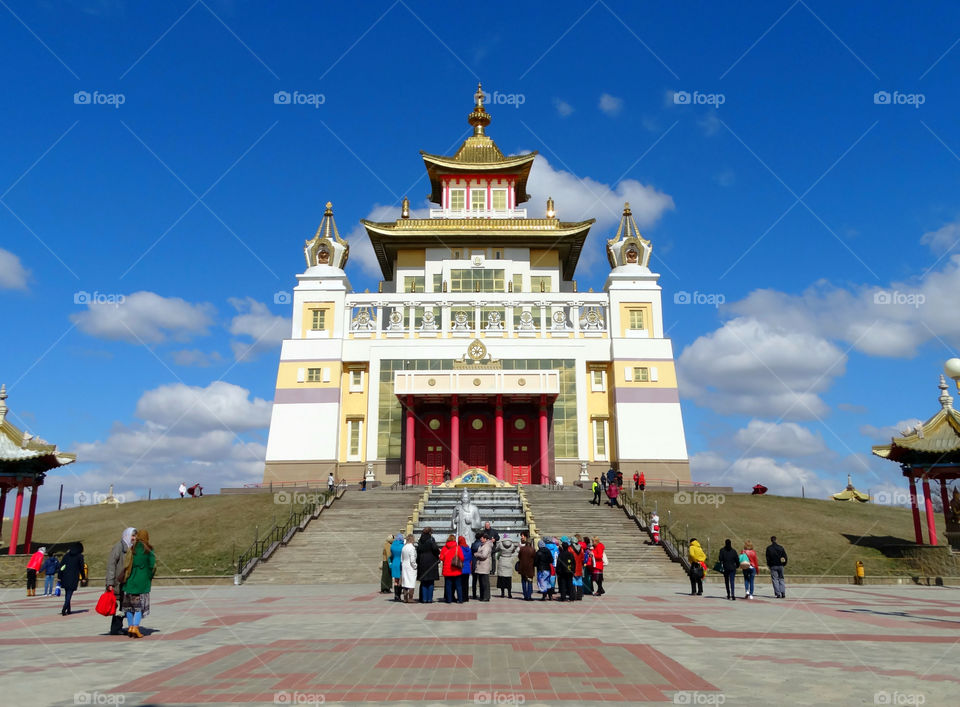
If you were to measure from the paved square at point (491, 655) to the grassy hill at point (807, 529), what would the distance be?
33.6ft

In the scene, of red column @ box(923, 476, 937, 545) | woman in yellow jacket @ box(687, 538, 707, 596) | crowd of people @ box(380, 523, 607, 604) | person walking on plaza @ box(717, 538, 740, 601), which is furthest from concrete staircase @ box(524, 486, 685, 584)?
red column @ box(923, 476, 937, 545)

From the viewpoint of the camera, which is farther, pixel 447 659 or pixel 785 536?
pixel 785 536

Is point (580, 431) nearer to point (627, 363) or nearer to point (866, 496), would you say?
point (627, 363)

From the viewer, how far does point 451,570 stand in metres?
15.9

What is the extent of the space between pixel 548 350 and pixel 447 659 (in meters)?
36.1

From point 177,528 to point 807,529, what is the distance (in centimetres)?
2447

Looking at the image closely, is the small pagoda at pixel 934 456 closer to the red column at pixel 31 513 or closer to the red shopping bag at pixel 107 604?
the red shopping bag at pixel 107 604

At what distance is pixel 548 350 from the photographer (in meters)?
44.1

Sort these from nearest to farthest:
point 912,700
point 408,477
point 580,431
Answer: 1. point 912,700
2. point 408,477
3. point 580,431

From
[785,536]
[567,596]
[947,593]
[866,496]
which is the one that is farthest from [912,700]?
[866,496]

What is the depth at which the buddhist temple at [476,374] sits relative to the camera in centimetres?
4112

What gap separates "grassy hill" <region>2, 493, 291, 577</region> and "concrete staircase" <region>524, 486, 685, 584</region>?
10.6m

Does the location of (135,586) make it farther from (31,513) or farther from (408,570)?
(31,513)

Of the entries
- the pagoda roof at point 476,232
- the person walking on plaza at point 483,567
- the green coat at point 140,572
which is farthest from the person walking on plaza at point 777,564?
the pagoda roof at point 476,232
